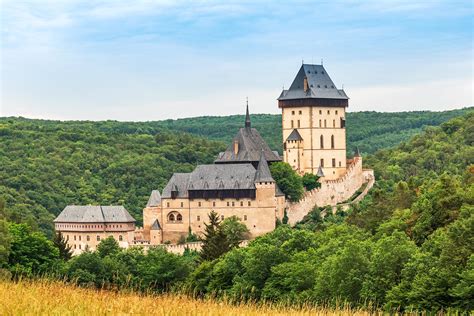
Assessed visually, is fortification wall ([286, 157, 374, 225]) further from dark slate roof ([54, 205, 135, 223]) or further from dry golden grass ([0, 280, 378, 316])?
dry golden grass ([0, 280, 378, 316])

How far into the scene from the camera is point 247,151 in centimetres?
9806

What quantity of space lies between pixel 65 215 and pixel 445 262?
59.5 m

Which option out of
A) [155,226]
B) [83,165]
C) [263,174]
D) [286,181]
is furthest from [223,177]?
[83,165]

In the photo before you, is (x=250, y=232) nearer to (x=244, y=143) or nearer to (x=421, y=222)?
(x=244, y=143)

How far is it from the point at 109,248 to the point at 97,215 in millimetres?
12162

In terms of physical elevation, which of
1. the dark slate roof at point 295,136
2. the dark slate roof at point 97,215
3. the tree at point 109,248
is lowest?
the tree at point 109,248

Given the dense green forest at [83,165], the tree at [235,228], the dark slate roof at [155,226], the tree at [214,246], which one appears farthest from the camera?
the dense green forest at [83,165]

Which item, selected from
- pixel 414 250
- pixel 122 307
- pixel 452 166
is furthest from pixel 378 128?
pixel 122 307

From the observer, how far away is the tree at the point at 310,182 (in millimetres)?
99188

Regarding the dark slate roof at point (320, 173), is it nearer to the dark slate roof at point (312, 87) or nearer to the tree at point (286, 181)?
the dark slate roof at point (312, 87)

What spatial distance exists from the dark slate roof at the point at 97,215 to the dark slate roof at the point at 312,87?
1848 centimetres

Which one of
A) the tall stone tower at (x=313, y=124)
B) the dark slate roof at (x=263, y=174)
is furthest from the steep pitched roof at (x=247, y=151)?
the dark slate roof at (x=263, y=174)

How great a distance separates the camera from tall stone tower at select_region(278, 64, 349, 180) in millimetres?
103625

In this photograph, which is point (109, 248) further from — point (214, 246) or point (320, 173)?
point (320, 173)
